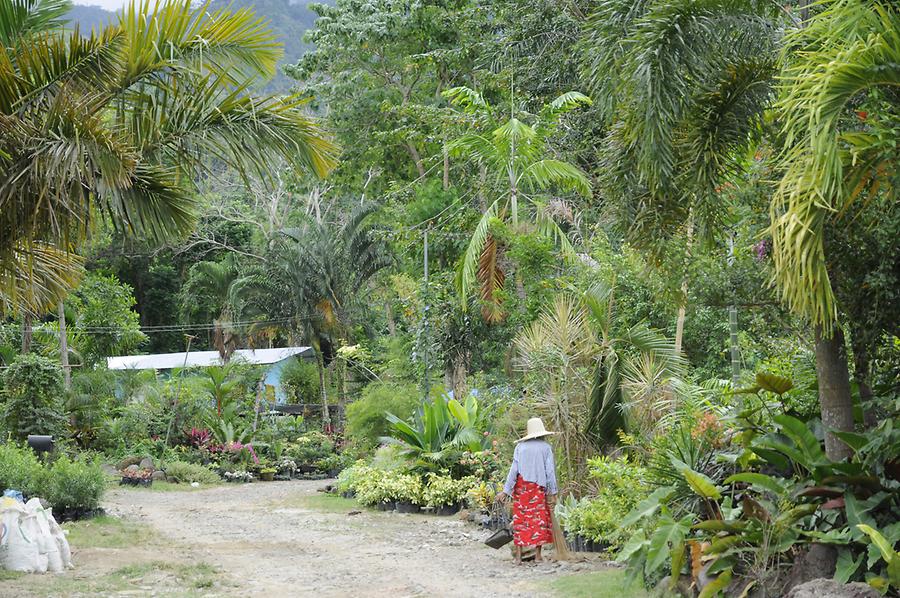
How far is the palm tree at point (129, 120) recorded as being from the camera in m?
7.11

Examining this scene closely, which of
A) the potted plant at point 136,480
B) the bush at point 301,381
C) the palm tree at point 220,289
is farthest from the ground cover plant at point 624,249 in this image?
the palm tree at point 220,289

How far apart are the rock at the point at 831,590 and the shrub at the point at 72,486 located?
31.6 ft

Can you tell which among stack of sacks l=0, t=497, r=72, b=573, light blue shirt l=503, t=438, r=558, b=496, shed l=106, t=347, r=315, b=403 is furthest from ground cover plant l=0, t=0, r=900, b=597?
shed l=106, t=347, r=315, b=403

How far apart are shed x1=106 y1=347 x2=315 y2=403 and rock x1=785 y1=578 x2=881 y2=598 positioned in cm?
2401

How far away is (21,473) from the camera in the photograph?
39.9 ft

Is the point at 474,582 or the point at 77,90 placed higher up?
the point at 77,90

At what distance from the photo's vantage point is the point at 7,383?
17.9 metres

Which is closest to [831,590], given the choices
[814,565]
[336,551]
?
[814,565]

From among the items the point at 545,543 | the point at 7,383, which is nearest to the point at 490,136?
the point at 545,543

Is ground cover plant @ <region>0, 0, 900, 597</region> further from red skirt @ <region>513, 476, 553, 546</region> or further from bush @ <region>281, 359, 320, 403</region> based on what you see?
bush @ <region>281, 359, 320, 403</region>

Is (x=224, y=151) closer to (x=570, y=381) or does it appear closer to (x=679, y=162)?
(x=679, y=162)

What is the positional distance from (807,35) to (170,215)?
504 cm

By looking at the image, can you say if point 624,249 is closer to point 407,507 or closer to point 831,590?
point 407,507

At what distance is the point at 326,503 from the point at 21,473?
518 centimetres
